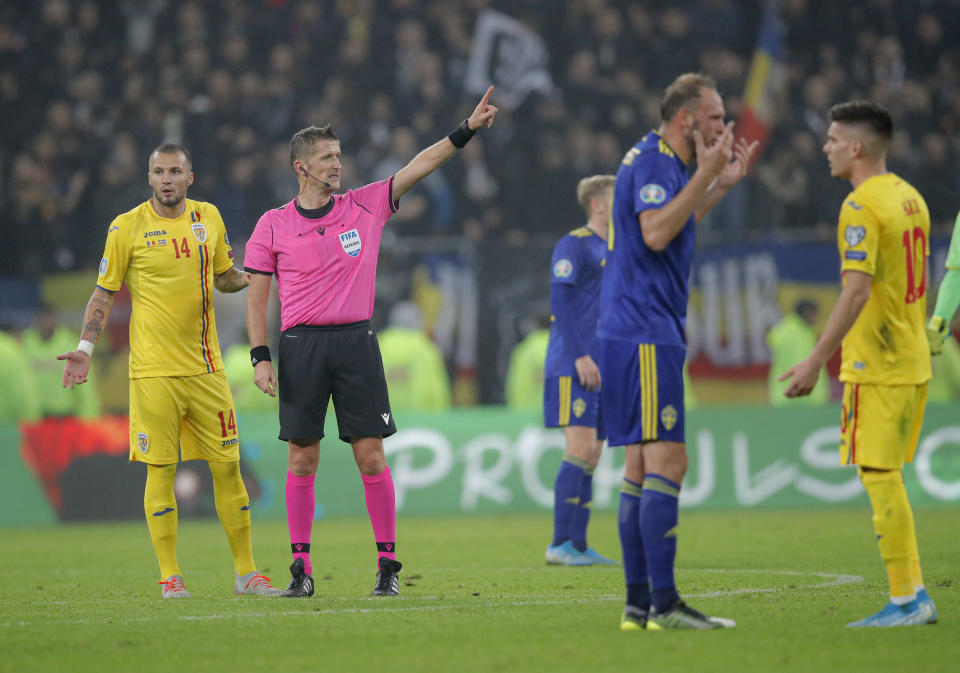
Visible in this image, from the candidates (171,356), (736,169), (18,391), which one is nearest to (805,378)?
(736,169)

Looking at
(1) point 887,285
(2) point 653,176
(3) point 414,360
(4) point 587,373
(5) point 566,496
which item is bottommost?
(5) point 566,496

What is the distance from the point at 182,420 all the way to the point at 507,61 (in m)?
12.9

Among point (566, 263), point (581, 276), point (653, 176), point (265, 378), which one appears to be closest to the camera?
point (653, 176)

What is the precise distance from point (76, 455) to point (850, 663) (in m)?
11.1

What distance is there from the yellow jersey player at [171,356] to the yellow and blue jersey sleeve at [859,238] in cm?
344

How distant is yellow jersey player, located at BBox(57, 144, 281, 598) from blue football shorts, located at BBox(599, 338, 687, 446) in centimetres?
267

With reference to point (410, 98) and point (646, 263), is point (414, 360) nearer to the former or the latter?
point (410, 98)

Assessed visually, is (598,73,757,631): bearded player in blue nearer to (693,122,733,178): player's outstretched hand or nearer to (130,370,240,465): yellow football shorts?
(693,122,733,178): player's outstretched hand

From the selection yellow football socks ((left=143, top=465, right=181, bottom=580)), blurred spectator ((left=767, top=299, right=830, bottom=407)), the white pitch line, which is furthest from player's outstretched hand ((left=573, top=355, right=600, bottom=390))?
blurred spectator ((left=767, top=299, right=830, bottom=407))

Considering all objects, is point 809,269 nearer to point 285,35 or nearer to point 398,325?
point 398,325

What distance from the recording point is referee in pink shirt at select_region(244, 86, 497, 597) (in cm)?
732

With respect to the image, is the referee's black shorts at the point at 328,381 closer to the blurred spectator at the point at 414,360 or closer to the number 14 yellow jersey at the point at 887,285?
the number 14 yellow jersey at the point at 887,285

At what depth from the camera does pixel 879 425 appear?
575 centimetres

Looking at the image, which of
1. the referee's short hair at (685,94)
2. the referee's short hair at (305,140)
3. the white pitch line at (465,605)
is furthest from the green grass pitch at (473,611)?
the referee's short hair at (305,140)
